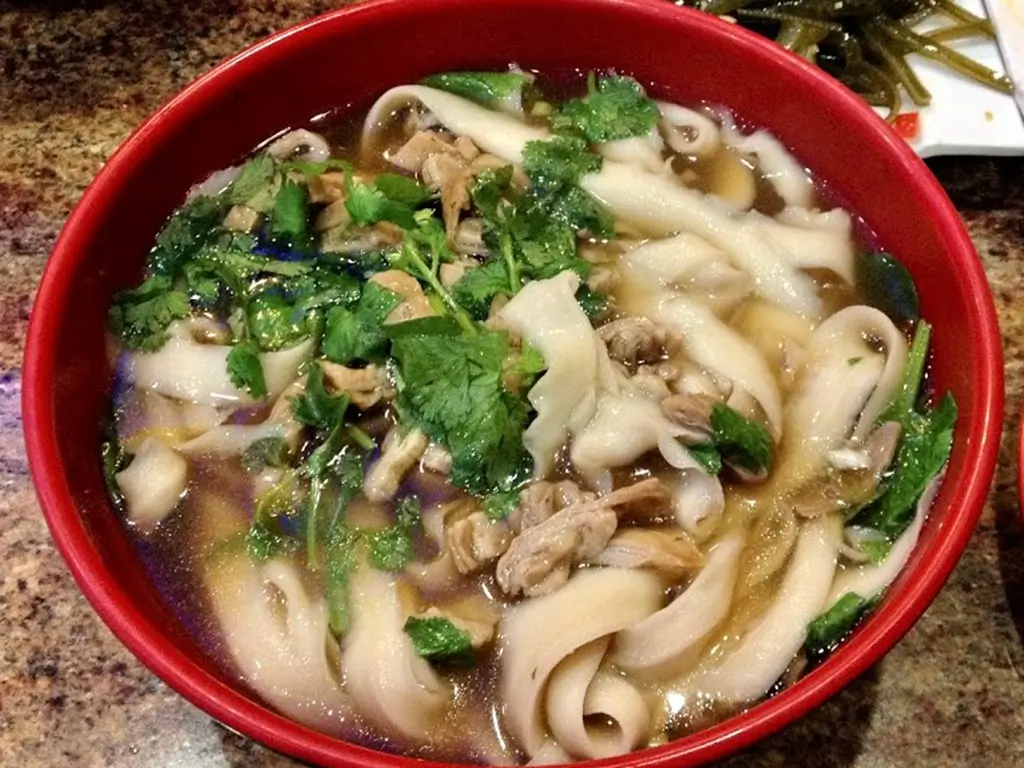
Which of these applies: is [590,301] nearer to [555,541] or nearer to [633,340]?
[633,340]

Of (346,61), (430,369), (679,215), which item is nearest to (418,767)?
(430,369)

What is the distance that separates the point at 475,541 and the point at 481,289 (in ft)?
1.22

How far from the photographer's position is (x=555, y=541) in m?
1.44

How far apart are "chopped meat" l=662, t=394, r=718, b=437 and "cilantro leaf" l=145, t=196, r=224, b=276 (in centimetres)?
77

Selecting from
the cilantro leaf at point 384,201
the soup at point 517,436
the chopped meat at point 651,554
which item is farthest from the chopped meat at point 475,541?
the cilantro leaf at point 384,201

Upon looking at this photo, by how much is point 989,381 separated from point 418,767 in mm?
868

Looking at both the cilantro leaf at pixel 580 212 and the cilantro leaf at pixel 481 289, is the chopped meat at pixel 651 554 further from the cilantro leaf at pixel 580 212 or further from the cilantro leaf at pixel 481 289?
the cilantro leaf at pixel 580 212

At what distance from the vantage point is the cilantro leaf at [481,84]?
187 centimetres

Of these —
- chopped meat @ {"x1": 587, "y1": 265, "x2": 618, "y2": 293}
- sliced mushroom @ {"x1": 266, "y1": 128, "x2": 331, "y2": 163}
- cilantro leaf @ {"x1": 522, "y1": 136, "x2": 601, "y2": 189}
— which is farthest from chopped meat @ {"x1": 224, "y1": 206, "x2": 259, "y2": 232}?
chopped meat @ {"x1": 587, "y1": 265, "x2": 618, "y2": 293}

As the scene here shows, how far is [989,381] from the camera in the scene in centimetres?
142

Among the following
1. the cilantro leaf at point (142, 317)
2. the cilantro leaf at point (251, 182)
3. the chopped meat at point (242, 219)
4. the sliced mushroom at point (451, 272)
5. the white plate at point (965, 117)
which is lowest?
the cilantro leaf at point (142, 317)

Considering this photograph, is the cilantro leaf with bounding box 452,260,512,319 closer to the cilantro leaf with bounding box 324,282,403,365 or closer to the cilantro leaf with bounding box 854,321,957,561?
the cilantro leaf with bounding box 324,282,403,365

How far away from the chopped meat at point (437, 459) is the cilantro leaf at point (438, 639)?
21cm

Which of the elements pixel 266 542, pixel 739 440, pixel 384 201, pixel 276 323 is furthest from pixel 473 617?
pixel 384 201
